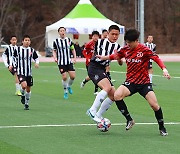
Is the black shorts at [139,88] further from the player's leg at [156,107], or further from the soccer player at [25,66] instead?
the soccer player at [25,66]

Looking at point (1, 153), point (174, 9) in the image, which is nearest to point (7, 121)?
point (1, 153)

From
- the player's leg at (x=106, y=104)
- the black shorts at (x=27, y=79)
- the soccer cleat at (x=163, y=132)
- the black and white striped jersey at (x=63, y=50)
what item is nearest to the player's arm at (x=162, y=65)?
the soccer cleat at (x=163, y=132)

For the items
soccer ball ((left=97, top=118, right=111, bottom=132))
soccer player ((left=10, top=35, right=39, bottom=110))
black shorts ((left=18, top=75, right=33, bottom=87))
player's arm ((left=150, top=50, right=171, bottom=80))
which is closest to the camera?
player's arm ((left=150, top=50, right=171, bottom=80))

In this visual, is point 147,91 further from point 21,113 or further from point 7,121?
point 21,113

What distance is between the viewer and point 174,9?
279 feet

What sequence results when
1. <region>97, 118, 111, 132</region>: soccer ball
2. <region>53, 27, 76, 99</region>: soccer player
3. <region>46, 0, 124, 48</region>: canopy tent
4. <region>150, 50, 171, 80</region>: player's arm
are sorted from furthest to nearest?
<region>46, 0, 124, 48</region>: canopy tent
<region>53, 27, 76, 99</region>: soccer player
<region>97, 118, 111, 132</region>: soccer ball
<region>150, 50, 171, 80</region>: player's arm

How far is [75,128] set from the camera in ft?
43.9

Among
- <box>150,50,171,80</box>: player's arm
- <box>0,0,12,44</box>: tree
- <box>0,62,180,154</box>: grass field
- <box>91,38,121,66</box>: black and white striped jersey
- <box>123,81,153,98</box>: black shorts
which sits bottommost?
<box>0,62,180,154</box>: grass field

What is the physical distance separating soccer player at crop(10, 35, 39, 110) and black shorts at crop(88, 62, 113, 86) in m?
3.60

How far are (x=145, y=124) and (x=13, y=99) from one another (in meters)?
7.17

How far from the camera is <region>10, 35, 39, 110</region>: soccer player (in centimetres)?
1736

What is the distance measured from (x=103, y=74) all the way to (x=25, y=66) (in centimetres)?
445

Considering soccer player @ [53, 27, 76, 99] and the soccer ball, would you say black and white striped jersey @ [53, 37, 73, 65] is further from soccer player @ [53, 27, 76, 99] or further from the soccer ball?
the soccer ball

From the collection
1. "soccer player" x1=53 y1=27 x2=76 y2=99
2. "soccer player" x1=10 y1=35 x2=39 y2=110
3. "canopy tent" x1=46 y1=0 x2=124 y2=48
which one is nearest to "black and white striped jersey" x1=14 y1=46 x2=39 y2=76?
"soccer player" x1=10 y1=35 x2=39 y2=110
